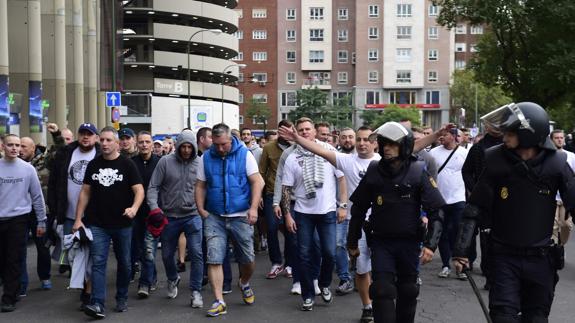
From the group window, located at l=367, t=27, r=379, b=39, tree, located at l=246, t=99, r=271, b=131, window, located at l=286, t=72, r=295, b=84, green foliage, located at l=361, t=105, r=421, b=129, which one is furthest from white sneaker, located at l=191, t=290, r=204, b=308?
window, located at l=286, t=72, r=295, b=84

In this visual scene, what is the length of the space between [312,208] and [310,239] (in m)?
0.33

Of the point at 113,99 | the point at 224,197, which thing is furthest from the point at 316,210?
the point at 113,99

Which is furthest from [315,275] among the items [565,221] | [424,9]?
[424,9]

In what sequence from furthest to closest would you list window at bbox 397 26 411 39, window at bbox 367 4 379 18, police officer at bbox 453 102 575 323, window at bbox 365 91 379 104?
window at bbox 365 91 379 104 < window at bbox 367 4 379 18 < window at bbox 397 26 411 39 < police officer at bbox 453 102 575 323

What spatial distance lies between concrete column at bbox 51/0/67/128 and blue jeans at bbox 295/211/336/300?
25427mm

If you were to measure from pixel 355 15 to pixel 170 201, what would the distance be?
88079 mm

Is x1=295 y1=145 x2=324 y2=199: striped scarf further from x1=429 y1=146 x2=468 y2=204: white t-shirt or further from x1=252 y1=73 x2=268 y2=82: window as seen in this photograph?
x1=252 y1=73 x2=268 y2=82: window

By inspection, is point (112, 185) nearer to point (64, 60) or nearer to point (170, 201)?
point (170, 201)

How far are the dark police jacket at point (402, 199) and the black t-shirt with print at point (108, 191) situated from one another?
2.74m

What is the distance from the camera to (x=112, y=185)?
24.4 feet

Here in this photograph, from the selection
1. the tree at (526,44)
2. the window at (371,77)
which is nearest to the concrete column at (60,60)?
the tree at (526,44)

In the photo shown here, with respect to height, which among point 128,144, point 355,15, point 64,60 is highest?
point 355,15

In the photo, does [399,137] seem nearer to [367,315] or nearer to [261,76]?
[367,315]

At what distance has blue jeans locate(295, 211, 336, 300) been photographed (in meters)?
7.74
